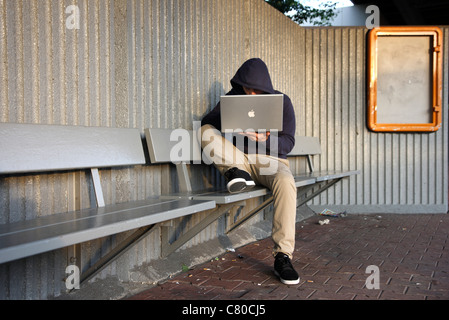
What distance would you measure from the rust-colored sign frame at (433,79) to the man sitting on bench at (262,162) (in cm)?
336

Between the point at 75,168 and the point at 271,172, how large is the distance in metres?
1.60

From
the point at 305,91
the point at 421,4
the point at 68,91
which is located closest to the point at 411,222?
the point at 305,91

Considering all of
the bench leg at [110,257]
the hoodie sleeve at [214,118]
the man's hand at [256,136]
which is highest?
the hoodie sleeve at [214,118]

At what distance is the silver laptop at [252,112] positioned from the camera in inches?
143

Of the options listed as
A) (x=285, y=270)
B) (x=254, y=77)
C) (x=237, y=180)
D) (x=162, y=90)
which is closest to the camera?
(x=285, y=270)

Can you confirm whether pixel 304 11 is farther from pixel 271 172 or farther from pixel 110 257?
pixel 110 257

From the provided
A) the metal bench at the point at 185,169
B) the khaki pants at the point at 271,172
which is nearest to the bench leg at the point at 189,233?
the metal bench at the point at 185,169

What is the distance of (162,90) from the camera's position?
390 centimetres

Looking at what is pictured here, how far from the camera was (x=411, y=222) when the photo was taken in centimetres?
625

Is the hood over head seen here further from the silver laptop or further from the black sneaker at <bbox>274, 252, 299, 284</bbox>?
the black sneaker at <bbox>274, 252, 299, 284</bbox>

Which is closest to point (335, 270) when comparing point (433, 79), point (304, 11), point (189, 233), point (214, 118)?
point (189, 233)

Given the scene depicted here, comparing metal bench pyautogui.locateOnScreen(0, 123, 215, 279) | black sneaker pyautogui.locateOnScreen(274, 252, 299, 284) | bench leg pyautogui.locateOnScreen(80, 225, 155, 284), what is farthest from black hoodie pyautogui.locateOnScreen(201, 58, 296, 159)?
bench leg pyautogui.locateOnScreen(80, 225, 155, 284)

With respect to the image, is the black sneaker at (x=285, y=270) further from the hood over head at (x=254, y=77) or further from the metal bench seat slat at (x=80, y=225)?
the hood over head at (x=254, y=77)

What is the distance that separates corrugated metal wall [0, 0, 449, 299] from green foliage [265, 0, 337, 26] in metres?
4.74
